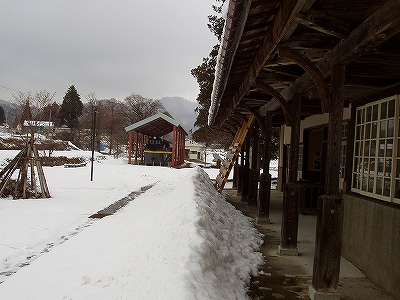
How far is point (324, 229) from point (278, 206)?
6.80 m

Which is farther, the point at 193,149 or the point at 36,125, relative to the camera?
the point at 193,149

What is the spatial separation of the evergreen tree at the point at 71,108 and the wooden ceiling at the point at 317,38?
57107 mm

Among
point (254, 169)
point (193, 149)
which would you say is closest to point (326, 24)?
point (254, 169)

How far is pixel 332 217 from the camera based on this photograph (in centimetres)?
347

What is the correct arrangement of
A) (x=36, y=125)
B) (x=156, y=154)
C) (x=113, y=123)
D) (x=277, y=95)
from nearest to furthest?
(x=277, y=95), (x=36, y=125), (x=156, y=154), (x=113, y=123)

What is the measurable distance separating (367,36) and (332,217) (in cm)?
175

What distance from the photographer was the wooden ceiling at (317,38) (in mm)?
2844

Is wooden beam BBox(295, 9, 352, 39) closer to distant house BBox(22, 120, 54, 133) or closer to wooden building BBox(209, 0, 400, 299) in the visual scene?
wooden building BBox(209, 0, 400, 299)

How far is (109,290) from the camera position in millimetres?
2961

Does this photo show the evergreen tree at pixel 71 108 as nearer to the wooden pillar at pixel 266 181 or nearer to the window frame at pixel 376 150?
the wooden pillar at pixel 266 181

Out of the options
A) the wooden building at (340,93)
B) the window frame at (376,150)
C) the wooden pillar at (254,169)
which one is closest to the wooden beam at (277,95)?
the wooden building at (340,93)

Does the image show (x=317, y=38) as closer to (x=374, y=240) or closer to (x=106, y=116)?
(x=374, y=240)

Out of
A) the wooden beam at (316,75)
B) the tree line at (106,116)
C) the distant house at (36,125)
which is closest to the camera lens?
the wooden beam at (316,75)

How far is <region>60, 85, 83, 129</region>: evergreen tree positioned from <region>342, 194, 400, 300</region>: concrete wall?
57237 mm
